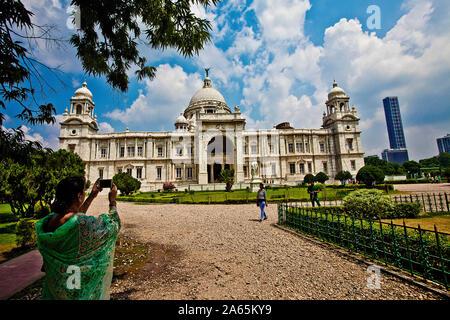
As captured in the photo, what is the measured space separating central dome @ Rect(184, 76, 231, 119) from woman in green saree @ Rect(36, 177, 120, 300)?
141 ft

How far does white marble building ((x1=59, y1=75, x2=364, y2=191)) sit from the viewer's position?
35156 mm

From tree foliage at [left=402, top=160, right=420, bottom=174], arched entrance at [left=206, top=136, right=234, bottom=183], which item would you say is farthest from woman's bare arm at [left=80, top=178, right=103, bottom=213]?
tree foliage at [left=402, top=160, right=420, bottom=174]

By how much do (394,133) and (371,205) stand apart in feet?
666

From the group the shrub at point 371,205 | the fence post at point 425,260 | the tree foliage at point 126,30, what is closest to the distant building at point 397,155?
the shrub at point 371,205

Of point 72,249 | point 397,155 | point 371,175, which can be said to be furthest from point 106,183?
point 397,155

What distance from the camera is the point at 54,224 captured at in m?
1.60

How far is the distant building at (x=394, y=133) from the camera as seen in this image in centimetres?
15725

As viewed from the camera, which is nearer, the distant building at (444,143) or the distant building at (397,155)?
the distant building at (444,143)

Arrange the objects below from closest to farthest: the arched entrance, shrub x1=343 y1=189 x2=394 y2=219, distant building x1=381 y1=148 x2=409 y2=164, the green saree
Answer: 1. the green saree
2. shrub x1=343 y1=189 x2=394 y2=219
3. the arched entrance
4. distant building x1=381 y1=148 x2=409 y2=164

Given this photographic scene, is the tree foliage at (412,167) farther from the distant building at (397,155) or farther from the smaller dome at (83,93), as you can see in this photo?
the distant building at (397,155)

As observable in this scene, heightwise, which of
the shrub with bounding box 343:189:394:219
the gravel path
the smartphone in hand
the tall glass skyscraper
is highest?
the tall glass skyscraper

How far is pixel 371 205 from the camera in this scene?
22.7ft

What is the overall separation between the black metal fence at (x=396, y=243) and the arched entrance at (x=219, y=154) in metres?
29.8

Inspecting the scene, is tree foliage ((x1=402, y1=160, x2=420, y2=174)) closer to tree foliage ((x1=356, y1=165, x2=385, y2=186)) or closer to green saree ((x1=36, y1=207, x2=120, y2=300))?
tree foliage ((x1=356, y1=165, x2=385, y2=186))
